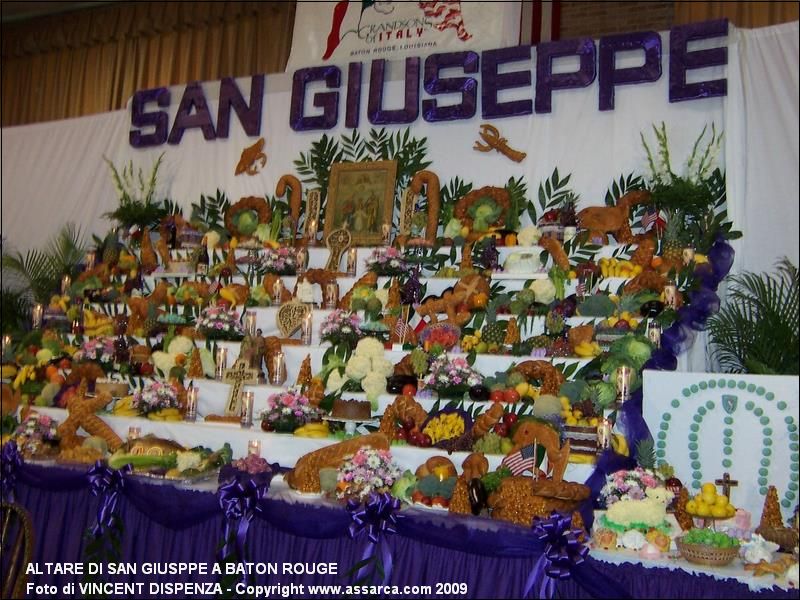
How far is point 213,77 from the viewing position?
31.4 feet

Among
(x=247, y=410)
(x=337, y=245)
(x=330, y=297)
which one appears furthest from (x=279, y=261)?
(x=247, y=410)

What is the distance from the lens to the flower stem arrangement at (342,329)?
5.57 meters

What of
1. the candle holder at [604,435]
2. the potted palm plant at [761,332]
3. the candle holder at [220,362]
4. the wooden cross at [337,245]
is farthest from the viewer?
the wooden cross at [337,245]

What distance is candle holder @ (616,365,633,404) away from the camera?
4617mm

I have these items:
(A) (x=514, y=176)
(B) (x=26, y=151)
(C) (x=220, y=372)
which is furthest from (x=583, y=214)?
(B) (x=26, y=151)

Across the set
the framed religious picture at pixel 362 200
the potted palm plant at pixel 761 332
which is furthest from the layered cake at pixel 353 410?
the potted palm plant at pixel 761 332

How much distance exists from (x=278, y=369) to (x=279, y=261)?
115 centimetres

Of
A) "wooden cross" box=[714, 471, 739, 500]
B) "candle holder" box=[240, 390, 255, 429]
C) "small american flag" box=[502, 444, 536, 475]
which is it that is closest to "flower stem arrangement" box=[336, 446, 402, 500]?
"small american flag" box=[502, 444, 536, 475]

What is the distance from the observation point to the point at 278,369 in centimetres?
570

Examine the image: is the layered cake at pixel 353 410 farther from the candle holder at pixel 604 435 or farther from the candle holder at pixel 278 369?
the candle holder at pixel 604 435

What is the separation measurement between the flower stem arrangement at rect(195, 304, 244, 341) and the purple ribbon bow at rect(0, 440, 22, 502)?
1.52 metres

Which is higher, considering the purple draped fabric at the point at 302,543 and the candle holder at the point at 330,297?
the candle holder at the point at 330,297

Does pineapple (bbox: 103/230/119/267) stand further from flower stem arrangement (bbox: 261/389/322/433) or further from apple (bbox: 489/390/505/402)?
apple (bbox: 489/390/505/402)

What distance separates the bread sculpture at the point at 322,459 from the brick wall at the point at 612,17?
4.91 metres
